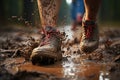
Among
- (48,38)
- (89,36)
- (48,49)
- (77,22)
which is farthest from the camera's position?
(77,22)

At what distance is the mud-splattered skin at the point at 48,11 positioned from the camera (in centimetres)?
354

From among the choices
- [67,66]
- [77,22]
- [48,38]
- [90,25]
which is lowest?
[67,66]

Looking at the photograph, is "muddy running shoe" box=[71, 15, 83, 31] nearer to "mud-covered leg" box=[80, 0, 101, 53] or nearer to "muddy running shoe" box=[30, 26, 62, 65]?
"mud-covered leg" box=[80, 0, 101, 53]

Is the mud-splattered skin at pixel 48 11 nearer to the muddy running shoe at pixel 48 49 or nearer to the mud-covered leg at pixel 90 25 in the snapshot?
the muddy running shoe at pixel 48 49

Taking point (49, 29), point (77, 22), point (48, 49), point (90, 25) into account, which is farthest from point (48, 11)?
point (77, 22)

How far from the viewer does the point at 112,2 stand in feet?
83.0

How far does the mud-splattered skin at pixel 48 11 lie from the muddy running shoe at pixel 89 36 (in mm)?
507

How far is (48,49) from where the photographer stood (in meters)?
3.34

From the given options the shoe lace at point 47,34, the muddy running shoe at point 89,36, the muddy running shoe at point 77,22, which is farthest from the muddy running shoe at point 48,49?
the muddy running shoe at point 77,22

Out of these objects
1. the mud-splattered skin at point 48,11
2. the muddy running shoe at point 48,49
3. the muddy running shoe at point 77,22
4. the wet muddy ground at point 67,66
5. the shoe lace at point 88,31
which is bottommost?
the wet muddy ground at point 67,66

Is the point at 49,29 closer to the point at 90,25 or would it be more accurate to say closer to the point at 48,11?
the point at 48,11

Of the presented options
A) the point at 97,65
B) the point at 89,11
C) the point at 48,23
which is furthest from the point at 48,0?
the point at 97,65

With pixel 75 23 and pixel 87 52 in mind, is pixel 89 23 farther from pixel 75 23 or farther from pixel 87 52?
pixel 75 23

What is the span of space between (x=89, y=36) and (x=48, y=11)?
0.65m
